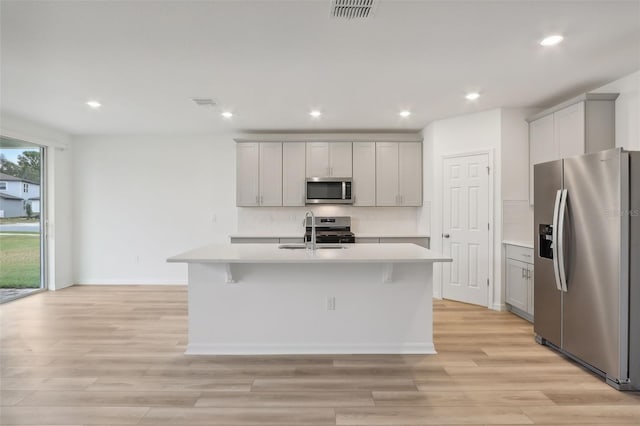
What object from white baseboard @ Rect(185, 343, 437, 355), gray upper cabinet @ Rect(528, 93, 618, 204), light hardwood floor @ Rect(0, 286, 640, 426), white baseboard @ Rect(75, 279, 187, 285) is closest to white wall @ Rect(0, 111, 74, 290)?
white baseboard @ Rect(75, 279, 187, 285)

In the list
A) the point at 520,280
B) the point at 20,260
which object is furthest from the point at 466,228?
the point at 20,260

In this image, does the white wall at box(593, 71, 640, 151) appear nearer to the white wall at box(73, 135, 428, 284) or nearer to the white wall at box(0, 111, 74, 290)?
the white wall at box(73, 135, 428, 284)

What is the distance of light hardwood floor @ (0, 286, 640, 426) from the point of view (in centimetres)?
228

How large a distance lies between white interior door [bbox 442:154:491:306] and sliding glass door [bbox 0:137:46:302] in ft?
19.2

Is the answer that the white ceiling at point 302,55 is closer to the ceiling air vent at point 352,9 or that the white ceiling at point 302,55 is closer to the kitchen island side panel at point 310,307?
the ceiling air vent at point 352,9

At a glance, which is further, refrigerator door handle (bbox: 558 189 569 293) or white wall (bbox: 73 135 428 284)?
white wall (bbox: 73 135 428 284)

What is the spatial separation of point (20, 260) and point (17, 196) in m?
0.92

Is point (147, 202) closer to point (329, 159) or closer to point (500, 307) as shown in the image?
point (329, 159)

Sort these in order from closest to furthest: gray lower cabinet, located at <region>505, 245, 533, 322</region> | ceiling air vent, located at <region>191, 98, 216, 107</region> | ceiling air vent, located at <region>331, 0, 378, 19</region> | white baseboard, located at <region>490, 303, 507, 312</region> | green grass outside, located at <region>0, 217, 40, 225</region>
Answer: ceiling air vent, located at <region>331, 0, 378, 19</region>
gray lower cabinet, located at <region>505, 245, 533, 322</region>
ceiling air vent, located at <region>191, 98, 216, 107</region>
white baseboard, located at <region>490, 303, 507, 312</region>
green grass outside, located at <region>0, 217, 40, 225</region>

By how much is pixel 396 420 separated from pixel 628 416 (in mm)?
1394

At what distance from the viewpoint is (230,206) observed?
20.3 feet

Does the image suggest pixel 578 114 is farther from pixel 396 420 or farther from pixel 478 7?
pixel 396 420

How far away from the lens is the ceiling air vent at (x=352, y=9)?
2.20 metres

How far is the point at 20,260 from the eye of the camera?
5434 millimetres
